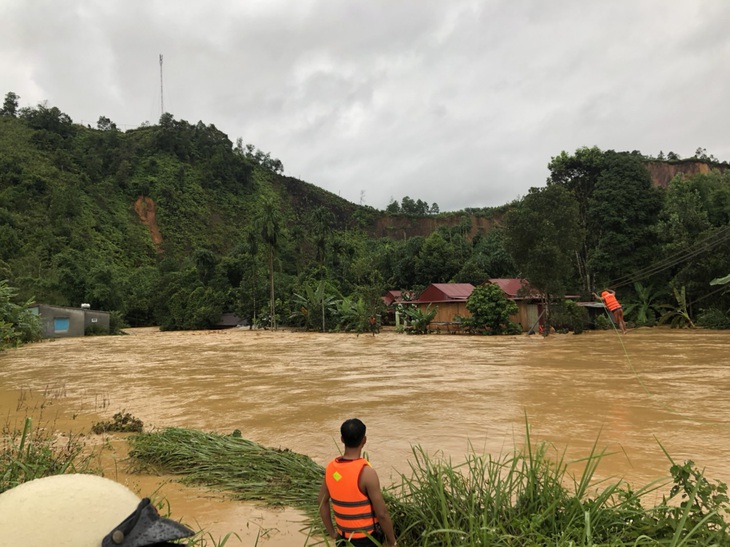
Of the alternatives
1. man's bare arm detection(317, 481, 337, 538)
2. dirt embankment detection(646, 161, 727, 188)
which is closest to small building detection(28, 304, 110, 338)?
man's bare arm detection(317, 481, 337, 538)

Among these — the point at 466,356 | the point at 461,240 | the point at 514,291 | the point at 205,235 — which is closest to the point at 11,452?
the point at 466,356

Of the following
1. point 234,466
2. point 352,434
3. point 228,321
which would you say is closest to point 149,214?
point 228,321

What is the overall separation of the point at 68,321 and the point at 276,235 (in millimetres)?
16137

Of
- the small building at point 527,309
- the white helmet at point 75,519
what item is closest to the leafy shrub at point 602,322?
the small building at point 527,309

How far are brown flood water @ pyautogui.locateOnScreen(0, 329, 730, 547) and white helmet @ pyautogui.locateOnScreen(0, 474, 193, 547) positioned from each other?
262 cm

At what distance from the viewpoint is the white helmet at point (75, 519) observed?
3.86ft

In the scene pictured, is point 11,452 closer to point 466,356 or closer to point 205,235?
point 466,356

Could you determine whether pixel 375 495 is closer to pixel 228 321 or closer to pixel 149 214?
pixel 228 321

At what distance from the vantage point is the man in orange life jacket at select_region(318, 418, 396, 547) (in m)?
2.82

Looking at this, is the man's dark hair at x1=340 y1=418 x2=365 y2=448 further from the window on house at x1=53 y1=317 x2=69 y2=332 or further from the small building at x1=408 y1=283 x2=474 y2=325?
the window on house at x1=53 y1=317 x2=69 y2=332

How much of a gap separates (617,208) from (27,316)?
33.3m

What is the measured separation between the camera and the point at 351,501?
2.85 meters

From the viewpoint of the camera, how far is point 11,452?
13.2ft

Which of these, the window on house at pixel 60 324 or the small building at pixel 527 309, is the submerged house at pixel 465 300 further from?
the window on house at pixel 60 324
